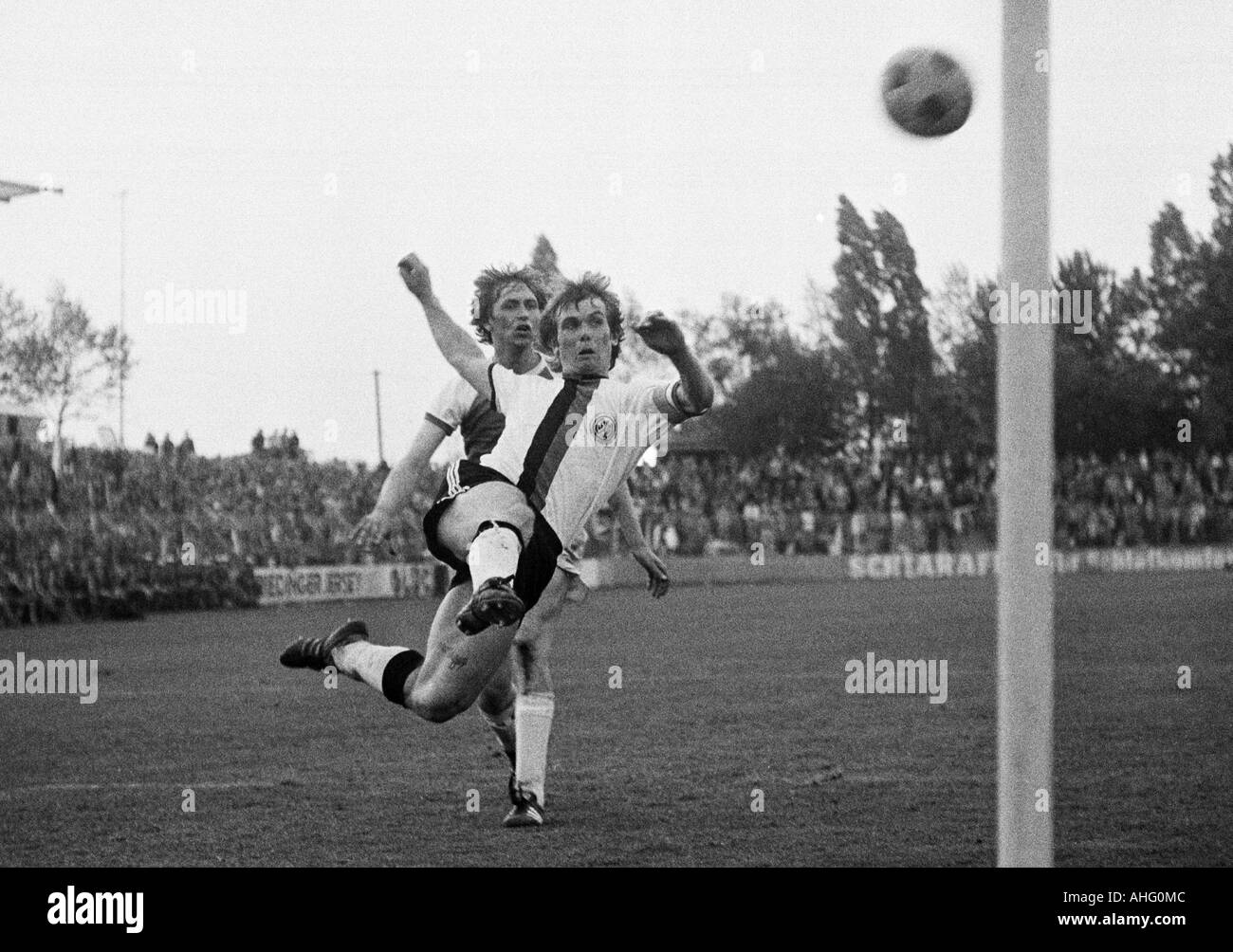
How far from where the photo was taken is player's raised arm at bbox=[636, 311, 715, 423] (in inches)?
172

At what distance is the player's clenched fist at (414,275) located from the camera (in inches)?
202

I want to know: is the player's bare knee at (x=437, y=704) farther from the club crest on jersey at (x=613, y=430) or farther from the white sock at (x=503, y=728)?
the white sock at (x=503, y=728)

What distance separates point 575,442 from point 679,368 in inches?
28.3

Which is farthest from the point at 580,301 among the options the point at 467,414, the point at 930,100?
the point at 930,100

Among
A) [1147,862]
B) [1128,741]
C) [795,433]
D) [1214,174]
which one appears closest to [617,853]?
[1147,862]

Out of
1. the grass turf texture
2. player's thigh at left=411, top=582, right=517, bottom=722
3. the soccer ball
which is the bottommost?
the grass turf texture

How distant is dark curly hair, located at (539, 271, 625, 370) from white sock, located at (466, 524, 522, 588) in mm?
880

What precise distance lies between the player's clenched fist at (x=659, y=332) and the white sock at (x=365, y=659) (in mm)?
1314

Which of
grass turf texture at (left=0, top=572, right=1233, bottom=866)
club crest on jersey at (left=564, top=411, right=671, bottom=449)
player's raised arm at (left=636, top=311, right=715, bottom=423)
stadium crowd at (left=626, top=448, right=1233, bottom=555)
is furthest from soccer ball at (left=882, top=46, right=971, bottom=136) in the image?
stadium crowd at (left=626, top=448, right=1233, bottom=555)

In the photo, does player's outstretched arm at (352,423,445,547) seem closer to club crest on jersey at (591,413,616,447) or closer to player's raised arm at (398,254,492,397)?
player's raised arm at (398,254,492,397)

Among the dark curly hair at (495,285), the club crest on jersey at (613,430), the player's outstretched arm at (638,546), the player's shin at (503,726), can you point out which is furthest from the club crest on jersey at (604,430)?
the player's shin at (503,726)

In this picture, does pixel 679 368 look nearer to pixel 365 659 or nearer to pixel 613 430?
pixel 613 430

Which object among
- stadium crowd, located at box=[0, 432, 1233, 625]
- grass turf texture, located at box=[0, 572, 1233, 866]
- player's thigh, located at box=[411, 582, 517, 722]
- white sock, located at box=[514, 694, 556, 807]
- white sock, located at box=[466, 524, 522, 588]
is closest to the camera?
white sock, located at box=[466, 524, 522, 588]

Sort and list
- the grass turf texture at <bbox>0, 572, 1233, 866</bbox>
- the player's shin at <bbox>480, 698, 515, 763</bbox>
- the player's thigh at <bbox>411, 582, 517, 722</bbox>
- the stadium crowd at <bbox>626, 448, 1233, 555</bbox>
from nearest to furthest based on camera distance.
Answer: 1. the player's thigh at <bbox>411, 582, 517, 722</bbox>
2. the grass turf texture at <bbox>0, 572, 1233, 866</bbox>
3. the player's shin at <bbox>480, 698, 515, 763</bbox>
4. the stadium crowd at <bbox>626, 448, 1233, 555</bbox>
